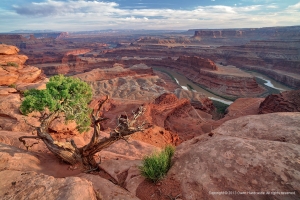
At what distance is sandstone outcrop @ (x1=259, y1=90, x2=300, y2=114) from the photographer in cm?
2352

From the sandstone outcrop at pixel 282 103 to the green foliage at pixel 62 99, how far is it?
23.0 meters

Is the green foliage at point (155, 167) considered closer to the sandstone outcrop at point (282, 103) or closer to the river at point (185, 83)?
the sandstone outcrop at point (282, 103)

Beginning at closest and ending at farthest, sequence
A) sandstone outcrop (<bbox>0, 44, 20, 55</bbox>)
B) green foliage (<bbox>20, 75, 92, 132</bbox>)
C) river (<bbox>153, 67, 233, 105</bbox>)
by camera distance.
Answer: green foliage (<bbox>20, 75, 92, 132</bbox>) → sandstone outcrop (<bbox>0, 44, 20, 55</bbox>) → river (<bbox>153, 67, 233, 105</bbox>)

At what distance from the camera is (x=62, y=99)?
38.3ft

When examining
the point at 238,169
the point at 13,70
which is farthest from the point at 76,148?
the point at 13,70

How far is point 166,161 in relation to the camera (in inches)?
285

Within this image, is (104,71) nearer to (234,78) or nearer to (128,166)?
(234,78)

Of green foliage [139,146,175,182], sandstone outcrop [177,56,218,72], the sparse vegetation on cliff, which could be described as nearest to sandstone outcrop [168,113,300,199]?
green foliage [139,146,175,182]

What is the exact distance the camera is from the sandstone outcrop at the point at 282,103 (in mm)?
23522

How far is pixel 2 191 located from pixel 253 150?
318 inches

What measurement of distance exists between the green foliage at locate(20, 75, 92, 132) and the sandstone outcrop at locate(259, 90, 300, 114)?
23.0 m

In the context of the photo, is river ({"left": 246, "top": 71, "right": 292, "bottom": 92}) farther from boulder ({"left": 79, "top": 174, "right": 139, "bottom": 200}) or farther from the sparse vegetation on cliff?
boulder ({"left": 79, "top": 174, "right": 139, "bottom": 200})

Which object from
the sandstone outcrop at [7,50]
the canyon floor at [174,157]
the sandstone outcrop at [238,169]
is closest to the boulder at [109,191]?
the canyon floor at [174,157]

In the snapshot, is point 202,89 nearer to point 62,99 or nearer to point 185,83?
point 185,83
